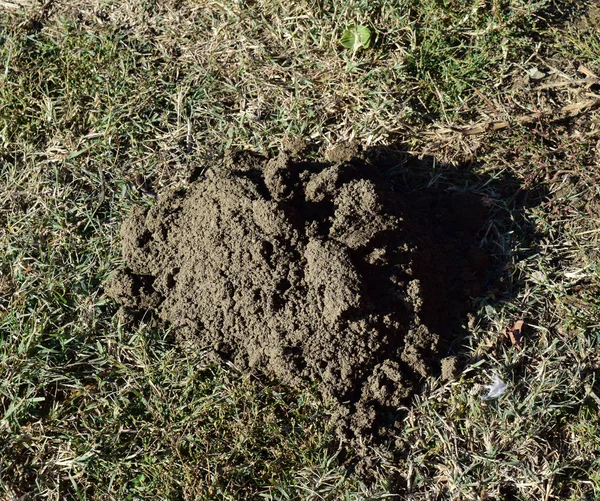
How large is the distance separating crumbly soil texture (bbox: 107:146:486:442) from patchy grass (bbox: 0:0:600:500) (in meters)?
0.15

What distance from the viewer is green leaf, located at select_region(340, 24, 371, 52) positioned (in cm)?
385

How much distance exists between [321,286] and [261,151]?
3.28ft

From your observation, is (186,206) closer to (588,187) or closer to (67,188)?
(67,188)

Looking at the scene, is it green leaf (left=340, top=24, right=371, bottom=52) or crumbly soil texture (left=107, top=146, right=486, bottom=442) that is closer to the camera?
crumbly soil texture (left=107, top=146, right=486, bottom=442)

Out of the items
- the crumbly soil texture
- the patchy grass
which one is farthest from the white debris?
the crumbly soil texture

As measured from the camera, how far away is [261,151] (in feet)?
12.4

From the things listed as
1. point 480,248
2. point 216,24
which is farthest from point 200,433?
point 216,24

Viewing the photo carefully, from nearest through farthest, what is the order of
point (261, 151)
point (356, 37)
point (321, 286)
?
point (321, 286), point (261, 151), point (356, 37)

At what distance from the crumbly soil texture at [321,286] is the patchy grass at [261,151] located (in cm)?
15

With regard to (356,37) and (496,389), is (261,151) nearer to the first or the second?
(356,37)

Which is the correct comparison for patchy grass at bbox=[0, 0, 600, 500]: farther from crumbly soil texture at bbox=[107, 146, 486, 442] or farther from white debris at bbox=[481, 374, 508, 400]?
crumbly soil texture at bbox=[107, 146, 486, 442]

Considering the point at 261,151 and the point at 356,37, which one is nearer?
the point at 261,151

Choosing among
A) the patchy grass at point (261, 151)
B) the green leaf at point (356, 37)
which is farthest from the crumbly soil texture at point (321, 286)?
the green leaf at point (356, 37)

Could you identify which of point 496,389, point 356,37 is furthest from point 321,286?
point 356,37
